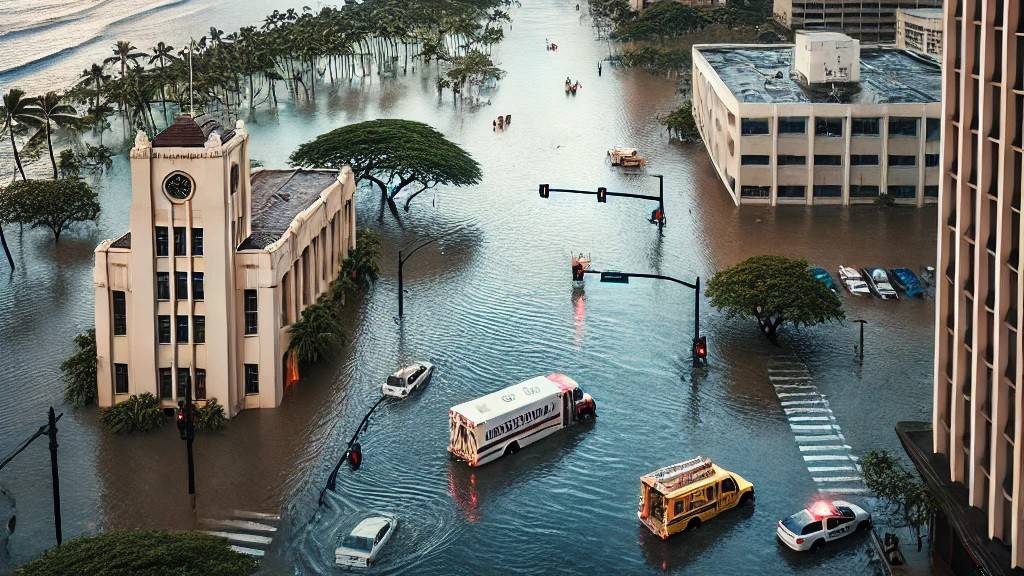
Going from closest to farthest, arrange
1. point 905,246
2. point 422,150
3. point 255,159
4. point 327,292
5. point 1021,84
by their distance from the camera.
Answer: point 1021,84 → point 327,292 → point 905,246 → point 422,150 → point 255,159

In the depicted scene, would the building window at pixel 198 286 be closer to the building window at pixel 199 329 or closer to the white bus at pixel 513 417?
the building window at pixel 199 329

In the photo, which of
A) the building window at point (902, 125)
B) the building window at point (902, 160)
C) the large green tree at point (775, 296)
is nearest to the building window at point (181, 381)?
the large green tree at point (775, 296)

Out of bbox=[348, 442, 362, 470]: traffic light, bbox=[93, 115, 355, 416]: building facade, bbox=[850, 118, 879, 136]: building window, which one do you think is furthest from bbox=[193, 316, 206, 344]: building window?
bbox=[850, 118, 879, 136]: building window

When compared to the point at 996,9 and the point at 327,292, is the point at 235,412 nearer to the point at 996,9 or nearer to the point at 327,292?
the point at 327,292

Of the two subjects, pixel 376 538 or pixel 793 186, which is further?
pixel 793 186

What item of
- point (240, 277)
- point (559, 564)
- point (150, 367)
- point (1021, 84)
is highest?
point (1021, 84)

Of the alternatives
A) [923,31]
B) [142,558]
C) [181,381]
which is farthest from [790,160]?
[923,31]

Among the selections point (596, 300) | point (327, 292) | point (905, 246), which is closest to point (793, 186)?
point (905, 246)
